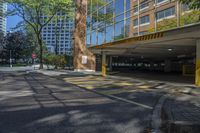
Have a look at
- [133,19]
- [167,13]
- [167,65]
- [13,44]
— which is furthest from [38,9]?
[13,44]

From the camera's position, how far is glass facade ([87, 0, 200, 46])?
2009 cm

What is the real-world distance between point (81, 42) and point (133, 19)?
1802cm

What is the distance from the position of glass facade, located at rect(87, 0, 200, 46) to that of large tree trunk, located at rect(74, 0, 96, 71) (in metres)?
4.76

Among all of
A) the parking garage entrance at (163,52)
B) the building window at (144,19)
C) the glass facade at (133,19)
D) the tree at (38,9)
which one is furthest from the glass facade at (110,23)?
the tree at (38,9)

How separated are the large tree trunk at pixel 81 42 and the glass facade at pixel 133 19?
187 inches

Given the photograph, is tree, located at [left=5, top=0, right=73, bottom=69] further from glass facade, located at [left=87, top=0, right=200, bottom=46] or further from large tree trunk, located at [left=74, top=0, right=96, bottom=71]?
glass facade, located at [left=87, top=0, right=200, bottom=46]

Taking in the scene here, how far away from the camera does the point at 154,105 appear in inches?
471

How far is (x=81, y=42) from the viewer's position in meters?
43.0

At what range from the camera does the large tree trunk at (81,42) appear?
4188 centimetres

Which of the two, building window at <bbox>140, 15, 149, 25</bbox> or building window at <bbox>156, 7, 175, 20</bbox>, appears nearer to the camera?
building window at <bbox>156, 7, 175, 20</bbox>

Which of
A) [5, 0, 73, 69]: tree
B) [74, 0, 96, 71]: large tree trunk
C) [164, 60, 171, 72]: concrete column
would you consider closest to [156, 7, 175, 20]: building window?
[74, 0, 96, 71]: large tree trunk

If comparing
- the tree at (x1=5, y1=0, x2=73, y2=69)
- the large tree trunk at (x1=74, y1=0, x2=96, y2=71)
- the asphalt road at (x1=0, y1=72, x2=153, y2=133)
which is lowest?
the asphalt road at (x1=0, y1=72, x2=153, y2=133)

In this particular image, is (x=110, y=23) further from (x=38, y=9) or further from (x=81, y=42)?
(x=38, y=9)

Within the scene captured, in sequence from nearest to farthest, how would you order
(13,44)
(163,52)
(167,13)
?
→ (167,13)
(163,52)
(13,44)
